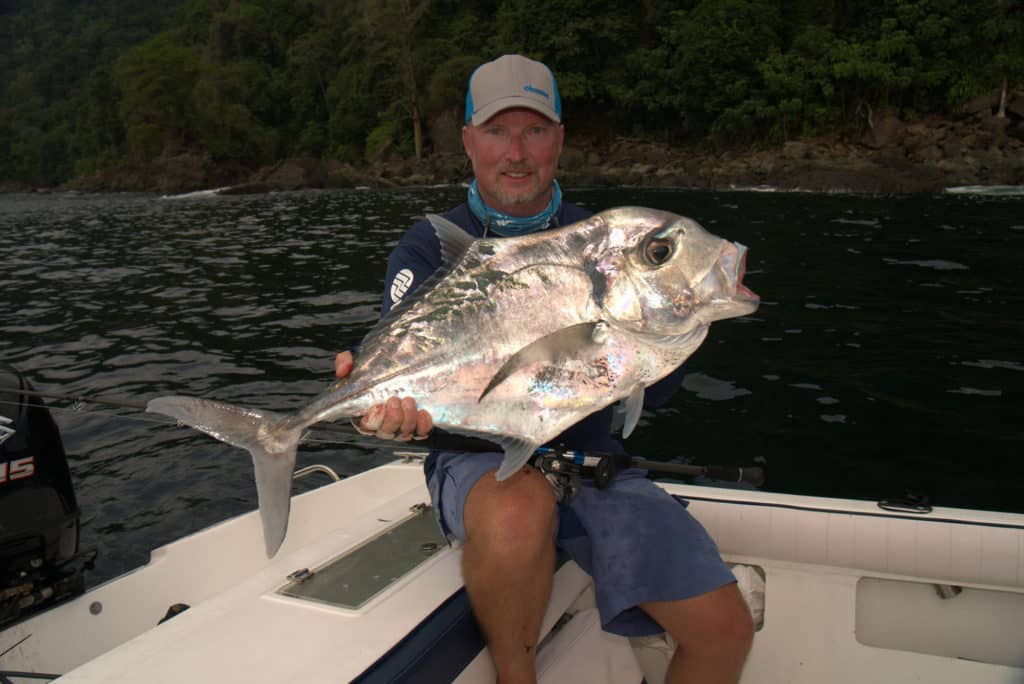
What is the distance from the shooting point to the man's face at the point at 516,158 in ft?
11.3

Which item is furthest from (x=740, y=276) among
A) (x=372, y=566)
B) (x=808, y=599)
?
(x=808, y=599)

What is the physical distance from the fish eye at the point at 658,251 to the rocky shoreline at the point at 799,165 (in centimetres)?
3078

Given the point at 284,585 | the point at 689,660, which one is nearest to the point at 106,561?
the point at 284,585

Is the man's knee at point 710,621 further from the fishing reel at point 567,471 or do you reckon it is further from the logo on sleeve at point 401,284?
the logo on sleeve at point 401,284

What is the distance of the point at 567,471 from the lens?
2906 millimetres

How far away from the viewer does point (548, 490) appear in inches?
110

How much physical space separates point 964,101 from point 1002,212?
813 inches

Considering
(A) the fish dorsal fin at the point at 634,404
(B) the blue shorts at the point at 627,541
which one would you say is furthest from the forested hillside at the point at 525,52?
(A) the fish dorsal fin at the point at 634,404

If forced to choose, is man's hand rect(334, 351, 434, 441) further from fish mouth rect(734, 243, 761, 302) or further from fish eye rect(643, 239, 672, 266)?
fish mouth rect(734, 243, 761, 302)

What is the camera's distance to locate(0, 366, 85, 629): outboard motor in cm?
330

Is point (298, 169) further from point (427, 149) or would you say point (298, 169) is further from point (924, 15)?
point (924, 15)

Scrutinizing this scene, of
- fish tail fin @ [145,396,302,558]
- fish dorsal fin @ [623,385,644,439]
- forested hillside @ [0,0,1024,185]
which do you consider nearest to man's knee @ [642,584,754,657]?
fish dorsal fin @ [623,385,644,439]

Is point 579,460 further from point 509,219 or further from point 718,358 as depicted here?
point 718,358

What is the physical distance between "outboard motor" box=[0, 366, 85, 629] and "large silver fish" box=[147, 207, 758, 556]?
1.57 m
